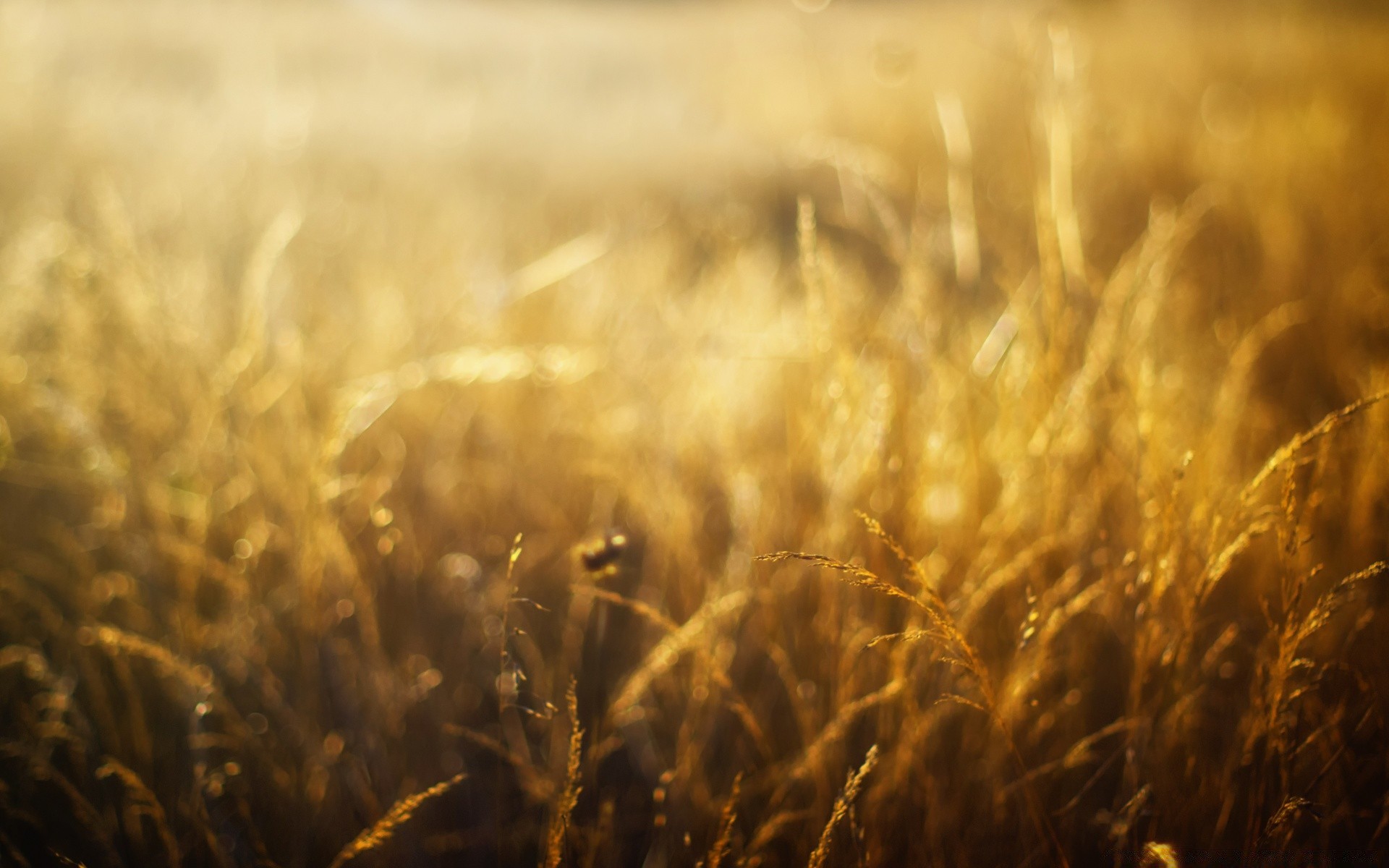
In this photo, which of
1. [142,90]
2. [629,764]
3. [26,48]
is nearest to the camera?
[629,764]

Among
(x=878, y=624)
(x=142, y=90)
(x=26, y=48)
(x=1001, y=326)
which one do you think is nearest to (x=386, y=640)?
(x=878, y=624)

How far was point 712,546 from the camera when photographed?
1183mm

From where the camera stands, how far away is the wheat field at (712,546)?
0.74 metres

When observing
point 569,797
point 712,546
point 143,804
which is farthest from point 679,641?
point 143,804

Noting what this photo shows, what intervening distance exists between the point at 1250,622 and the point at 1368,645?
0.37 ft

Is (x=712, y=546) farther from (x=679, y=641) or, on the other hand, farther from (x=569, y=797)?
(x=569, y=797)

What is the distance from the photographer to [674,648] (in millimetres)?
671

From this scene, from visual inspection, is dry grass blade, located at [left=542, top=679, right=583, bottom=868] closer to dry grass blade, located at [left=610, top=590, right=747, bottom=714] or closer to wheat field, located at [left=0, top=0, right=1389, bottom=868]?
wheat field, located at [left=0, top=0, right=1389, bottom=868]

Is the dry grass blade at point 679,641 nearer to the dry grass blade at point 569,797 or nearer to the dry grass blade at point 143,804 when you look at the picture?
the dry grass blade at point 569,797

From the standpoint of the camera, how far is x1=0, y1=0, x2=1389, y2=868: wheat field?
745 millimetres

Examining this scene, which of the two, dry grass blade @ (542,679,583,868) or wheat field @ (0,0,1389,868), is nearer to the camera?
dry grass blade @ (542,679,583,868)

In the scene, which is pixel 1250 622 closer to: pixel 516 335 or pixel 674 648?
pixel 674 648

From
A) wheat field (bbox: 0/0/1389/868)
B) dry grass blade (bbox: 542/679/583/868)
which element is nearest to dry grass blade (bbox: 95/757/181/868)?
wheat field (bbox: 0/0/1389/868)

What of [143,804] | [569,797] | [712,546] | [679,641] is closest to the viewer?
[569,797]
